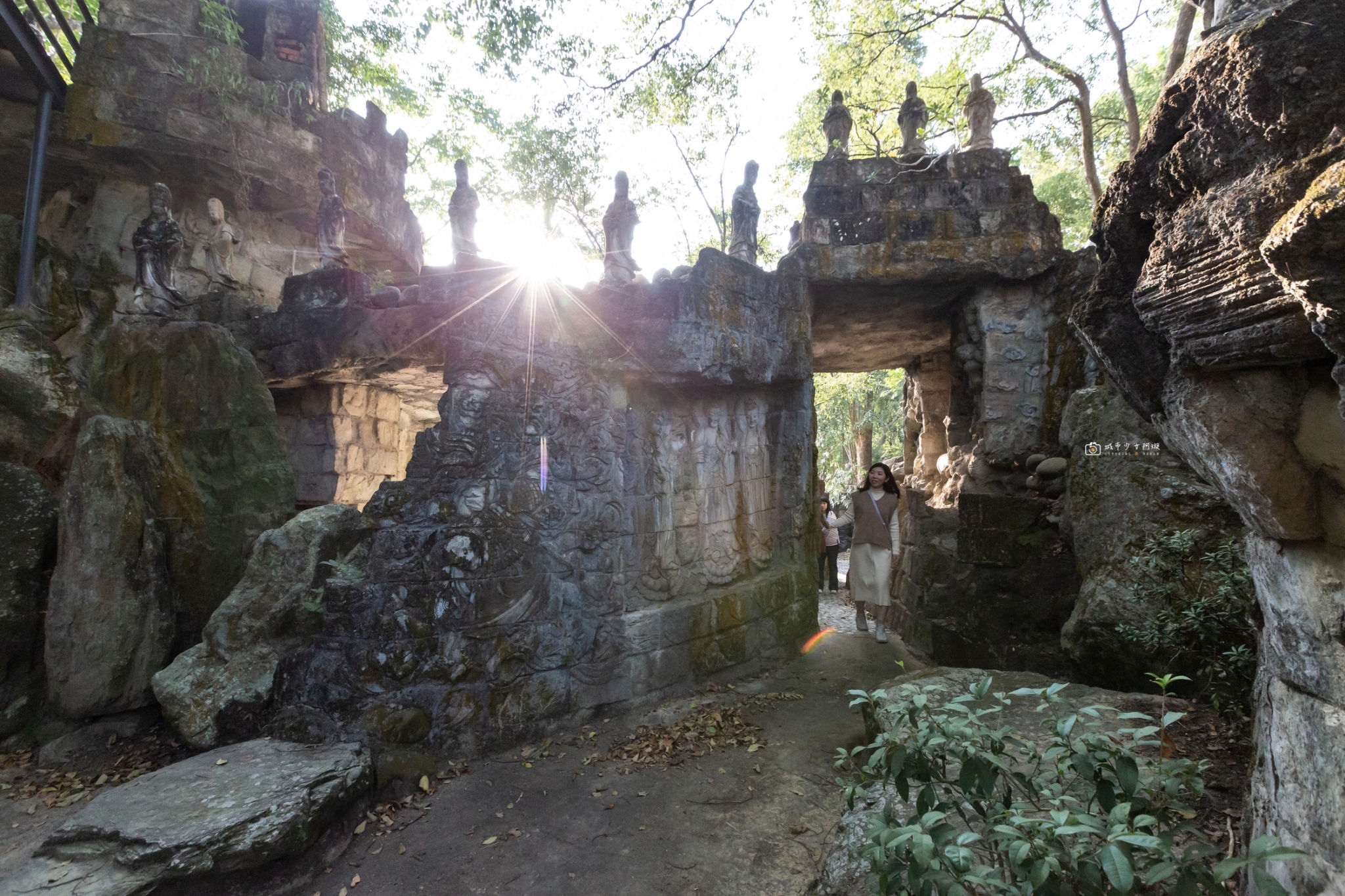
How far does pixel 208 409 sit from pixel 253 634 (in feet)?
6.18

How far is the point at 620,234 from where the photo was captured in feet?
18.4

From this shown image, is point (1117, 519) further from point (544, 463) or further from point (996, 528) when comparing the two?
point (544, 463)

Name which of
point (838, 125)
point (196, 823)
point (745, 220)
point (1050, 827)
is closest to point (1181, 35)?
point (838, 125)

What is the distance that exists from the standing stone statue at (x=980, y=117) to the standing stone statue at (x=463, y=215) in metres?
5.19

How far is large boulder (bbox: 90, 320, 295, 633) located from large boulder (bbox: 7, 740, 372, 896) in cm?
174

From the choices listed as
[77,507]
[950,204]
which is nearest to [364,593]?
[77,507]

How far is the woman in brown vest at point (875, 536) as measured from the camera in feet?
20.6

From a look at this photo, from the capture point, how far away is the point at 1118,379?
2.08 meters

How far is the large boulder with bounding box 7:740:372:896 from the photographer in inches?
106

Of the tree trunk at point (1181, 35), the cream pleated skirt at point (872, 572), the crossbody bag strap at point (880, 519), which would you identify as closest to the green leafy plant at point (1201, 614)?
the crossbody bag strap at point (880, 519)

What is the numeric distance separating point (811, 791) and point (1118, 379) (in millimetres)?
2909

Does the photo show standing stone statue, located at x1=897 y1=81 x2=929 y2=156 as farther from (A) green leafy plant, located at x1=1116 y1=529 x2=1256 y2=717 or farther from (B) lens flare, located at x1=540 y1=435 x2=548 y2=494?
(B) lens flare, located at x1=540 y1=435 x2=548 y2=494

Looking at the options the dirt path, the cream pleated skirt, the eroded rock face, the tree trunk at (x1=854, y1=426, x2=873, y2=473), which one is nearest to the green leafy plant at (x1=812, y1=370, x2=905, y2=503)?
the tree trunk at (x1=854, y1=426, x2=873, y2=473)

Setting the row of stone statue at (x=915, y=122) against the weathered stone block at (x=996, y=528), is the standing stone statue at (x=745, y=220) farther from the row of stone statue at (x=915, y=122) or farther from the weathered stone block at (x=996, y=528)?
the weathered stone block at (x=996, y=528)
